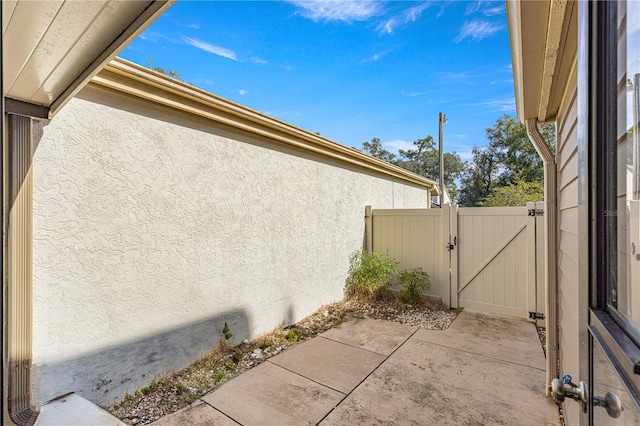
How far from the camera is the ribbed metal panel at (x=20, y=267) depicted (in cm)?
186

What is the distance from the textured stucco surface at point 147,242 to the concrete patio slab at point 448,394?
1.65 meters

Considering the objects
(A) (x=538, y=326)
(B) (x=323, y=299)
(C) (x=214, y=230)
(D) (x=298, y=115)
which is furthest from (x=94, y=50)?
(D) (x=298, y=115)

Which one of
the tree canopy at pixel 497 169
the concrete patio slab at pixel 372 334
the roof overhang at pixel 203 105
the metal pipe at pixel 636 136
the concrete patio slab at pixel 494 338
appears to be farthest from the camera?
the tree canopy at pixel 497 169

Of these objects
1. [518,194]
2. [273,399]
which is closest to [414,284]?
[273,399]

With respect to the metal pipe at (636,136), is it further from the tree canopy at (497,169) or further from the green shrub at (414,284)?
the tree canopy at (497,169)

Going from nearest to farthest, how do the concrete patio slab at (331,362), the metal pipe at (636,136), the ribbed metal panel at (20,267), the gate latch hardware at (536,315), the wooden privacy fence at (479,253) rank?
the metal pipe at (636,136)
the ribbed metal panel at (20,267)
the concrete patio slab at (331,362)
the gate latch hardware at (536,315)
the wooden privacy fence at (479,253)

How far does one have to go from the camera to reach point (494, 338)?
3668mm

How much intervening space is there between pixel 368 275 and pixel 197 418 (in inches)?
139

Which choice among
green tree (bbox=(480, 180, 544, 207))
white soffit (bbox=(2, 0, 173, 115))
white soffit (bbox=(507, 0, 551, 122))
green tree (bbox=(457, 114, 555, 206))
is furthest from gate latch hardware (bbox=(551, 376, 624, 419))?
green tree (bbox=(457, 114, 555, 206))

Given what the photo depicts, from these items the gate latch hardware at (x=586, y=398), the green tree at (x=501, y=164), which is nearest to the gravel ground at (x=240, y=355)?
the gate latch hardware at (x=586, y=398)

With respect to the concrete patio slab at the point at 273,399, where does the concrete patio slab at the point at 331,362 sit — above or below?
above

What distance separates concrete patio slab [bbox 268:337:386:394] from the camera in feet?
9.13

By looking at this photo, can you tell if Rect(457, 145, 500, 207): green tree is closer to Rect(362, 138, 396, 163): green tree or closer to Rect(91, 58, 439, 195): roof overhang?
Rect(362, 138, 396, 163): green tree

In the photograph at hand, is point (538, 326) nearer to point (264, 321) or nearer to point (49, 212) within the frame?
point (264, 321)
